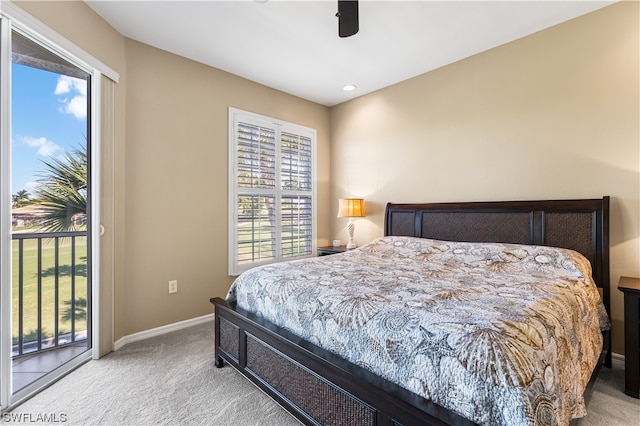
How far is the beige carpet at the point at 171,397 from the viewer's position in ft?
5.78

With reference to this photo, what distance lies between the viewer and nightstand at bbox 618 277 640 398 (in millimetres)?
1944

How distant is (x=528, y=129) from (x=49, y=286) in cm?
425

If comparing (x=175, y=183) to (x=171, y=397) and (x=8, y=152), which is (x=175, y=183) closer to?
(x=8, y=152)

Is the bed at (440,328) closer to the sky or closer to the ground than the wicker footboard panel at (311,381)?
closer to the sky

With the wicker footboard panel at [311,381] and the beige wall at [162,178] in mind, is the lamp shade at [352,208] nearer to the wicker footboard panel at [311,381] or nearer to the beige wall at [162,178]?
the beige wall at [162,178]

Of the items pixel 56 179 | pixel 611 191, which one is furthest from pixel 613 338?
pixel 56 179

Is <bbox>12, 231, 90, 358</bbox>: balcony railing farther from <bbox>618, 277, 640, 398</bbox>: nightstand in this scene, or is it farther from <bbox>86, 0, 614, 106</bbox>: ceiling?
<bbox>618, 277, 640, 398</bbox>: nightstand

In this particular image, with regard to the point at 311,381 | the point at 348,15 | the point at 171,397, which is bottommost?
the point at 171,397

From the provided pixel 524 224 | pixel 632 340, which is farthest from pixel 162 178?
pixel 632 340

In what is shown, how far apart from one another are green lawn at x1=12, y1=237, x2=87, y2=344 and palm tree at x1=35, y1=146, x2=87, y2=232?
0.46ft

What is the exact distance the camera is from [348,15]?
1.93 metres

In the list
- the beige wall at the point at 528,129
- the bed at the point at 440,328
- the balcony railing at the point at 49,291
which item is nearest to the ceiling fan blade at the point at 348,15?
the bed at the point at 440,328

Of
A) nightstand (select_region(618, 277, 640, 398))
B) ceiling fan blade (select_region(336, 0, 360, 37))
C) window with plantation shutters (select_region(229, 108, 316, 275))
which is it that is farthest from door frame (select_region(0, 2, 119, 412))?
nightstand (select_region(618, 277, 640, 398))

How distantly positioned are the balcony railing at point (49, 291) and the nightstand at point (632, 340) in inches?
154
